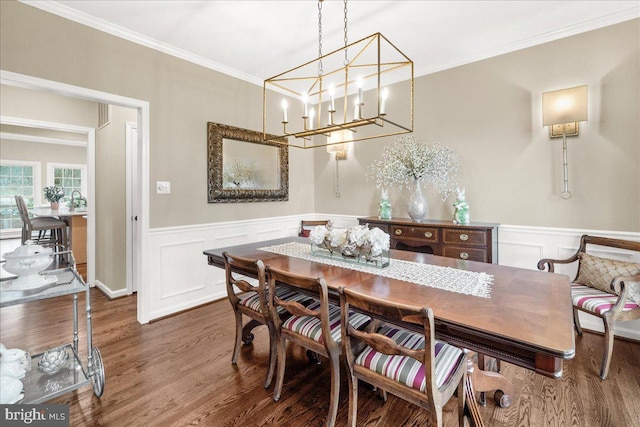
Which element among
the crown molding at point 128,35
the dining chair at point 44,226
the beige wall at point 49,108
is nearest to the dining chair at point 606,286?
the crown molding at point 128,35

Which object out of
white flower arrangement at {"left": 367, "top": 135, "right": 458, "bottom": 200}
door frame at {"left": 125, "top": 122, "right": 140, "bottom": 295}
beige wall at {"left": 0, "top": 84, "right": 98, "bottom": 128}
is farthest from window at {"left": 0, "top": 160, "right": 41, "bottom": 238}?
white flower arrangement at {"left": 367, "top": 135, "right": 458, "bottom": 200}

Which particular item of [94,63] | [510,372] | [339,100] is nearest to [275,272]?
[510,372]

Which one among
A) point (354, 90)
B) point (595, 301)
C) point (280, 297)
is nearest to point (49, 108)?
point (354, 90)

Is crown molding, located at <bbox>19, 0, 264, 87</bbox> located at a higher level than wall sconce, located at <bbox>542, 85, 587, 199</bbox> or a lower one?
higher

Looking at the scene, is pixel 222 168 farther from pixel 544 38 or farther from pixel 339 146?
pixel 544 38

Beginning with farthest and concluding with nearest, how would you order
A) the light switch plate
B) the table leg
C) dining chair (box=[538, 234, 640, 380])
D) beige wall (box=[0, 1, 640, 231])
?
1. the light switch plate
2. beige wall (box=[0, 1, 640, 231])
3. dining chair (box=[538, 234, 640, 380])
4. the table leg

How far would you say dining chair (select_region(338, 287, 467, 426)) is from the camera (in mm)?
1132

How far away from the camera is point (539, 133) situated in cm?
286

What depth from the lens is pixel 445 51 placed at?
10.4 feet

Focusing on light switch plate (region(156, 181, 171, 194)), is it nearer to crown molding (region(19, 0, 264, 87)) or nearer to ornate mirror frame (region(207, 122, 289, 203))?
ornate mirror frame (region(207, 122, 289, 203))

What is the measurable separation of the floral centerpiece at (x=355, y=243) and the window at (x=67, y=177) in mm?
8787

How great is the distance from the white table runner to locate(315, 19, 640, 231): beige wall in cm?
170

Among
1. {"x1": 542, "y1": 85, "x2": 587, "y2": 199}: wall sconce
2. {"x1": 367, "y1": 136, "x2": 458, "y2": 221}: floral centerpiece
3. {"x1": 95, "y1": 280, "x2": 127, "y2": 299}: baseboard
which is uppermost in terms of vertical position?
{"x1": 542, "y1": 85, "x2": 587, "y2": 199}: wall sconce

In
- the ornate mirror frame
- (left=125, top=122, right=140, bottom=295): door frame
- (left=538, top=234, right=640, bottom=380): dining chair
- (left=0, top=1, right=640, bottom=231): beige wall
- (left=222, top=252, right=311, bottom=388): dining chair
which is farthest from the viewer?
(left=125, top=122, right=140, bottom=295): door frame
